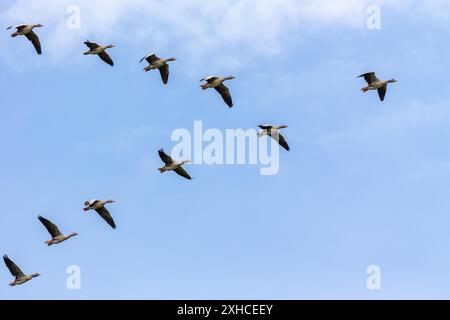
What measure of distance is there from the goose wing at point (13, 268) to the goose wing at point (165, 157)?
8.80m

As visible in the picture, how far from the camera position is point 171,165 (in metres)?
55.6

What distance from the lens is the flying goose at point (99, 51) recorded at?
5847 centimetres

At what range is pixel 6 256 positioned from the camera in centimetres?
5494

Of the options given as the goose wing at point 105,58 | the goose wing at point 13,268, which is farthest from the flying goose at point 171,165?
the goose wing at point 13,268

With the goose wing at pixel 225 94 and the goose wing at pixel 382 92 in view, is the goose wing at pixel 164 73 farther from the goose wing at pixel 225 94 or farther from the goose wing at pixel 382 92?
the goose wing at pixel 382 92

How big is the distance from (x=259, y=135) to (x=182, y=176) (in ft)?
14.4

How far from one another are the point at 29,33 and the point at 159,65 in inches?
297

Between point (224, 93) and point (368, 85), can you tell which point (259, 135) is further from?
point (368, 85)

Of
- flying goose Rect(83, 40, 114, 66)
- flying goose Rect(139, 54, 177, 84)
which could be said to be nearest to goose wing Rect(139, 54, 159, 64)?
flying goose Rect(139, 54, 177, 84)

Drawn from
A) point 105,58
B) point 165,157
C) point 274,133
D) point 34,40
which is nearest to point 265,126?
point 274,133

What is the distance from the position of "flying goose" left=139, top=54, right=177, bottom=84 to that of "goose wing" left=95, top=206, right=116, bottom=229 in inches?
290

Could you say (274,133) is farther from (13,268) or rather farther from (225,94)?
(13,268)

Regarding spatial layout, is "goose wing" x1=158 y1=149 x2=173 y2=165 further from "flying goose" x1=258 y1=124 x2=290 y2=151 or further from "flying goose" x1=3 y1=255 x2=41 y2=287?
"flying goose" x1=3 y1=255 x2=41 y2=287
